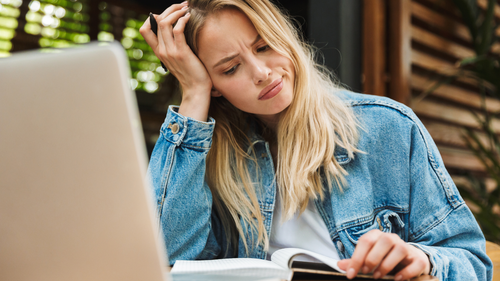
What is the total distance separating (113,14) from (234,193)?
3.21 meters

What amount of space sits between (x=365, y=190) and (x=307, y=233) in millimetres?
191

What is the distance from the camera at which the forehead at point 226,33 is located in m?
0.92

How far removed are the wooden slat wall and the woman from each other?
2.37 feet

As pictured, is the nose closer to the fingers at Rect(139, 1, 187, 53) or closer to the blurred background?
the fingers at Rect(139, 1, 187, 53)

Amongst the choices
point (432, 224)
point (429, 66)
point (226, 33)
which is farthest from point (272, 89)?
point (429, 66)

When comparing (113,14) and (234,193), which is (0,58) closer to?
(234,193)

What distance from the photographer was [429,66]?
1824mm

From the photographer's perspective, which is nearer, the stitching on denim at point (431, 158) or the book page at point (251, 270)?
the book page at point (251, 270)

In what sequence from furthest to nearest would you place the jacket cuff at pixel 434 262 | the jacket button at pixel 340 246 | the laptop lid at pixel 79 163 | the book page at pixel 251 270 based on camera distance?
the jacket button at pixel 340 246, the jacket cuff at pixel 434 262, the book page at pixel 251 270, the laptop lid at pixel 79 163

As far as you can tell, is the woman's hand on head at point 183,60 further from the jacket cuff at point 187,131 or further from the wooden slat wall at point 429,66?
the wooden slat wall at point 429,66

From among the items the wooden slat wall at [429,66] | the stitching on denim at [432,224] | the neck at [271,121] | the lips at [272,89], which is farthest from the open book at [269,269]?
the wooden slat wall at [429,66]

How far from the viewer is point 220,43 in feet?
3.05

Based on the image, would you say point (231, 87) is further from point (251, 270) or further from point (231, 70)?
point (251, 270)

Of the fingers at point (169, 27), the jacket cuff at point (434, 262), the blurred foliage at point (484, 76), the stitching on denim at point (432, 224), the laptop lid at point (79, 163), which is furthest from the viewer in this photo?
the blurred foliage at point (484, 76)
